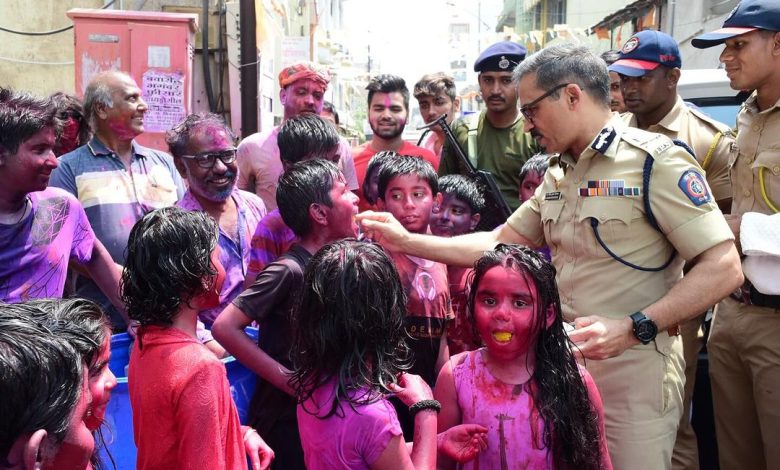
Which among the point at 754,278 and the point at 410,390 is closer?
the point at 410,390

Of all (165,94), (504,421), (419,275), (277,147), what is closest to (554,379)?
(504,421)

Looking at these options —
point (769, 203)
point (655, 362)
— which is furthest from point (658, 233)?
point (769, 203)

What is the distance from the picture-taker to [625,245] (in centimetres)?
264

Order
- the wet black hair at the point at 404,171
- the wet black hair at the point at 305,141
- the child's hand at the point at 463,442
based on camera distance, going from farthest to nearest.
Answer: the wet black hair at the point at 305,141 < the wet black hair at the point at 404,171 < the child's hand at the point at 463,442

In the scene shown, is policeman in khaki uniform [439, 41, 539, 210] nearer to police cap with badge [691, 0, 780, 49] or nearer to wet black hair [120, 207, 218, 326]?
police cap with badge [691, 0, 780, 49]

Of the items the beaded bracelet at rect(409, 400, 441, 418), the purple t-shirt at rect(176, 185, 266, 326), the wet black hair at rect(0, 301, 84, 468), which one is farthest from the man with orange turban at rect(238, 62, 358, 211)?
the wet black hair at rect(0, 301, 84, 468)

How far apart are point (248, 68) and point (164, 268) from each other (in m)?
4.93

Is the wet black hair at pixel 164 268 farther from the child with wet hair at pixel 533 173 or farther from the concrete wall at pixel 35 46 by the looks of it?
the concrete wall at pixel 35 46

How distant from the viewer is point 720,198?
3.64 m

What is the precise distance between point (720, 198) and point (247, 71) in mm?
4512

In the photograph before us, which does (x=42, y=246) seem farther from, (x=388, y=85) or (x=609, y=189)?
(x=388, y=85)

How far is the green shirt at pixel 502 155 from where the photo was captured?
4.47 metres

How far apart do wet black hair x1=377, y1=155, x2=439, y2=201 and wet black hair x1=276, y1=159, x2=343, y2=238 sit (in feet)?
1.83

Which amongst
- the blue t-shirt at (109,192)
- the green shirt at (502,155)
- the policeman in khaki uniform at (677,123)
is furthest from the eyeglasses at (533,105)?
the blue t-shirt at (109,192)
